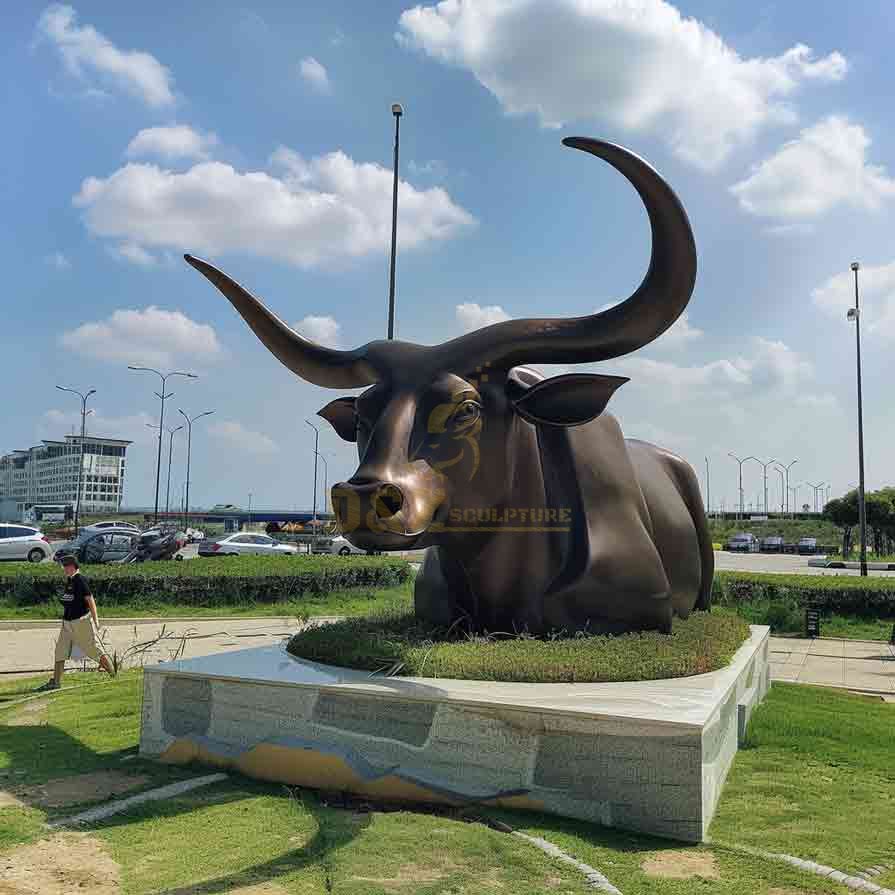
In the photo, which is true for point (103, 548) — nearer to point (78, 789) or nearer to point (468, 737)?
point (78, 789)

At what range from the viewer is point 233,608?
1678cm

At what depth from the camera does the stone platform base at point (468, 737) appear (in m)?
4.01

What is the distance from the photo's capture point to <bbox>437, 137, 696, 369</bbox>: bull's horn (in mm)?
4996

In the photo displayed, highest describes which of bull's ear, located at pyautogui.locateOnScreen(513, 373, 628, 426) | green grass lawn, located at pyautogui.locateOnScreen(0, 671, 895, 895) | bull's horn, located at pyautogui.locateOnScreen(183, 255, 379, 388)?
bull's horn, located at pyautogui.locateOnScreen(183, 255, 379, 388)

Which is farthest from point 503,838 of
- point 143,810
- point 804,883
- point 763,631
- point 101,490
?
point 101,490

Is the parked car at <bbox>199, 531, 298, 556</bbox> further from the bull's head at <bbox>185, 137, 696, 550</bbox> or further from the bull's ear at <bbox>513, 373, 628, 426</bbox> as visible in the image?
the bull's ear at <bbox>513, 373, 628, 426</bbox>

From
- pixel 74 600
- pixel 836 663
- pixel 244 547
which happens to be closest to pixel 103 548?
pixel 244 547

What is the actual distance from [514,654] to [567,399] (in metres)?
1.67

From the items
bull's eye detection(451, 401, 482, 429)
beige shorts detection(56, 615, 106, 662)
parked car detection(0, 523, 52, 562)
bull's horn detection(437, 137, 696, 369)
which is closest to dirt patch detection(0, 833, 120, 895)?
bull's eye detection(451, 401, 482, 429)

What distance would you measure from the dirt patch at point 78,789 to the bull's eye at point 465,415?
2799 millimetres

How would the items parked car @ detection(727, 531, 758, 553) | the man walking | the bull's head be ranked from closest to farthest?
the bull's head → the man walking → parked car @ detection(727, 531, 758, 553)

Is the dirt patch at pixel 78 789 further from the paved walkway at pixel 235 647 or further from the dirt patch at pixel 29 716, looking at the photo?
the paved walkway at pixel 235 647

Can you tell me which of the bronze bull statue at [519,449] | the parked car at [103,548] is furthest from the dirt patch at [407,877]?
the parked car at [103,548]

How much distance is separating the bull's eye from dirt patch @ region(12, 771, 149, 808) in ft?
9.18
